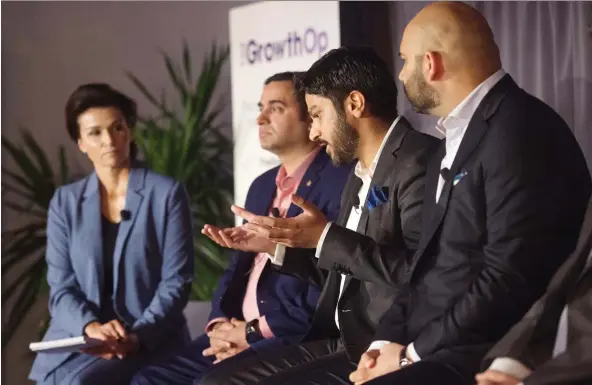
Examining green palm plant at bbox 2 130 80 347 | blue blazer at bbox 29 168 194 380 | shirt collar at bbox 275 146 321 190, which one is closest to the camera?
shirt collar at bbox 275 146 321 190

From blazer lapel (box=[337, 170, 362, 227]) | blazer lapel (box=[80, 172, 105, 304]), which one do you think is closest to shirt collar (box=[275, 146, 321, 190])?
blazer lapel (box=[337, 170, 362, 227])

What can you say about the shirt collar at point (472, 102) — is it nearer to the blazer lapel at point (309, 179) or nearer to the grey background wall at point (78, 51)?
the blazer lapel at point (309, 179)

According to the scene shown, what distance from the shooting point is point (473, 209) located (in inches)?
79.6

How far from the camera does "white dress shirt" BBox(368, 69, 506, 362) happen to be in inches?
84.4

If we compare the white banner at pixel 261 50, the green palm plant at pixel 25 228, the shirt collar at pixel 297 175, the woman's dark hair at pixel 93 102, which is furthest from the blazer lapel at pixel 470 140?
the green palm plant at pixel 25 228

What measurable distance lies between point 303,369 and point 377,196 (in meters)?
0.56

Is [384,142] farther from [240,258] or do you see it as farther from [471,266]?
[240,258]

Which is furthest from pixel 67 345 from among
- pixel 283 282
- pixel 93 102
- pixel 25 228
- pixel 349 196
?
pixel 25 228

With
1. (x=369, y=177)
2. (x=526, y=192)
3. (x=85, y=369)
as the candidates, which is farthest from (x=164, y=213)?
(x=526, y=192)

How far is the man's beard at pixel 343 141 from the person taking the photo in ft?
8.45

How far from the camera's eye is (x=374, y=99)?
2.57m

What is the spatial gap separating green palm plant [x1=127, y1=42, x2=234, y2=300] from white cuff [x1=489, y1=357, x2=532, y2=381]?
273cm

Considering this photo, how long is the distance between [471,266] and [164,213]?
162 centimetres

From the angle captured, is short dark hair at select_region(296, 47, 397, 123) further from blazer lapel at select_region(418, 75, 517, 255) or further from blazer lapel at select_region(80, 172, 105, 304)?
blazer lapel at select_region(80, 172, 105, 304)
